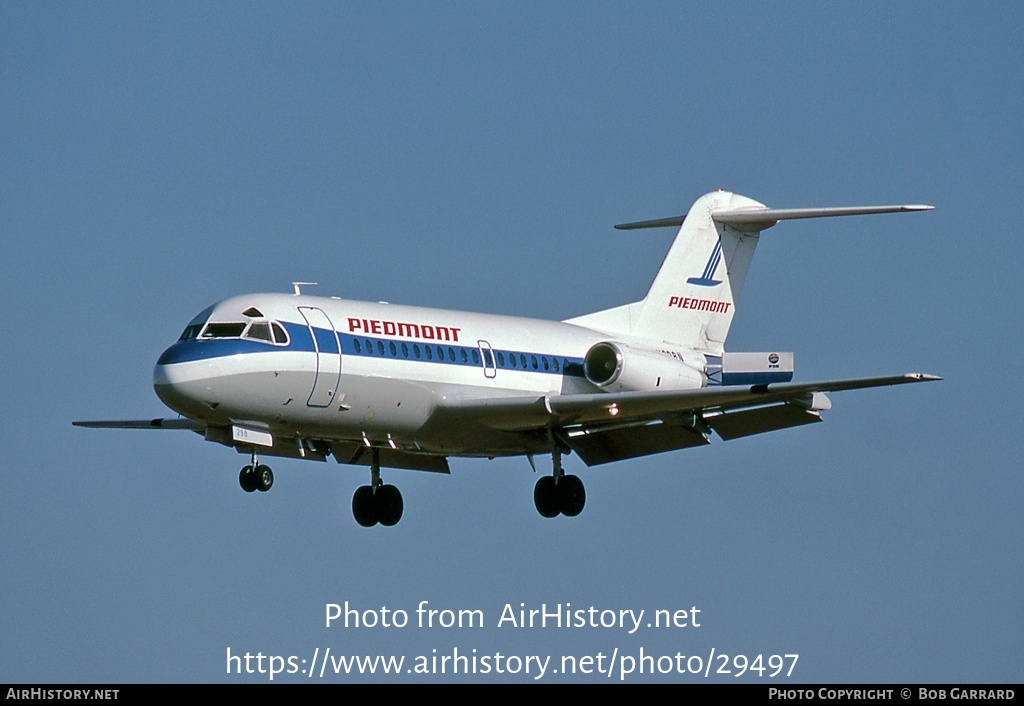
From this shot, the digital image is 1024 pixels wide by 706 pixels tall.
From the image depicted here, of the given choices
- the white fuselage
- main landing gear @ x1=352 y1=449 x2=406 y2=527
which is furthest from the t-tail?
main landing gear @ x1=352 y1=449 x2=406 y2=527

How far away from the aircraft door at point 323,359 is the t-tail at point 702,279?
8087mm

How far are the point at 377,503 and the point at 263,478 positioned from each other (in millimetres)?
5412

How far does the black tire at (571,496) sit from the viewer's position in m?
37.8

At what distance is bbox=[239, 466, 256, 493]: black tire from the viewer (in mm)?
33875

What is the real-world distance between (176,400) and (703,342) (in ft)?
45.1

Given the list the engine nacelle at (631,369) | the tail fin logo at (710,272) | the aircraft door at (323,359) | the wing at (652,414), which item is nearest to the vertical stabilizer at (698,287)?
the tail fin logo at (710,272)

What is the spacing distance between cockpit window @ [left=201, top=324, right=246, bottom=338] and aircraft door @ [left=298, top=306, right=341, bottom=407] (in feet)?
4.19

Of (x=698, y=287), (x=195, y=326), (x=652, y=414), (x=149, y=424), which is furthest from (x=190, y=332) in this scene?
(x=698, y=287)

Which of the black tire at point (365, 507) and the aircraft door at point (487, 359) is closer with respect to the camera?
the aircraft door at point (487, 359)

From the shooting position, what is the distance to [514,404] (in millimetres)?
36094

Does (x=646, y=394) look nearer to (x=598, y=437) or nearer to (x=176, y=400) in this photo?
(x=598, y=437)

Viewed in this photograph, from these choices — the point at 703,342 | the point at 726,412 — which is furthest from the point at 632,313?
the point at 726,412

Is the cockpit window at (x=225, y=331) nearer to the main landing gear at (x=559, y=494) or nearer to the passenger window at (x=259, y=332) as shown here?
the passenger window at (x=259, y=332)

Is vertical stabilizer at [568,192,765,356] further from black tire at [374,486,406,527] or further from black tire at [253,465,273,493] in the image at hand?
black tire at [253,465,273,493]
